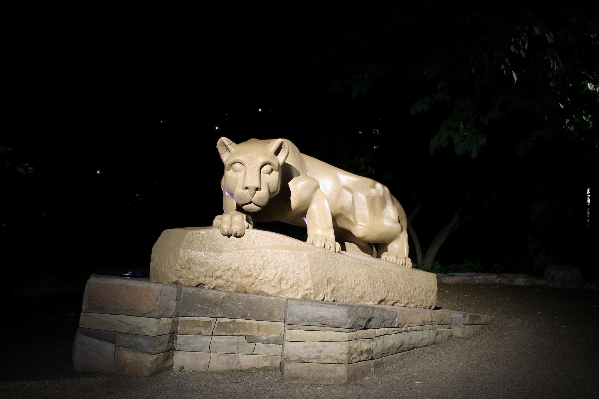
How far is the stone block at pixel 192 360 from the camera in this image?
3.74 m

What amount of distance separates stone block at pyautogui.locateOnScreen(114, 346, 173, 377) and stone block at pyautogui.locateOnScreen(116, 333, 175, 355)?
3cm

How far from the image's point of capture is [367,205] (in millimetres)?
5035

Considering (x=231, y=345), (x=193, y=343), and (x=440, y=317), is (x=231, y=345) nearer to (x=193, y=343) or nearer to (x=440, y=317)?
(x=193, y=343)

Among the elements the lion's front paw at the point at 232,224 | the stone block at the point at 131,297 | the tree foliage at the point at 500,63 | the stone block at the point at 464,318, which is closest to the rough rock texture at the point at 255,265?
the lion's front paw at the point at 232,224

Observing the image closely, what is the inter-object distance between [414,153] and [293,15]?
4434 mm

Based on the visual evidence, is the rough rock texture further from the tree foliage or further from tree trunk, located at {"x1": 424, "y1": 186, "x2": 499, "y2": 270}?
tree trunk, located at {"x1": 424, "y1": 186, "x2": 499, "y2": 270}

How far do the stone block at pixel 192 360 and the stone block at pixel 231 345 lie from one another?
0.08 m

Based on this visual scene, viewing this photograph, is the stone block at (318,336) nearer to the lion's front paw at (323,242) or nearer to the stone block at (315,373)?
the stone block at (315,373)

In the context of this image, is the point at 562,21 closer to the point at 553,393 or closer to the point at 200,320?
the point at 553,393

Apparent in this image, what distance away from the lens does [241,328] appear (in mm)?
3766

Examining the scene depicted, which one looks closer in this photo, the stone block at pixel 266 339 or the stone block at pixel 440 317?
the stone block at pixel 266 339

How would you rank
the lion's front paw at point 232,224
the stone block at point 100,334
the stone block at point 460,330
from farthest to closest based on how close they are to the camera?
the stone block at point 460,330, the lion's front paw at point 232,224, the stone block at point 100,334

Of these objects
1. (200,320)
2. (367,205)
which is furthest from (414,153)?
(200,320)

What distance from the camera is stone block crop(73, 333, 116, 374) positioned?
12.2ft
